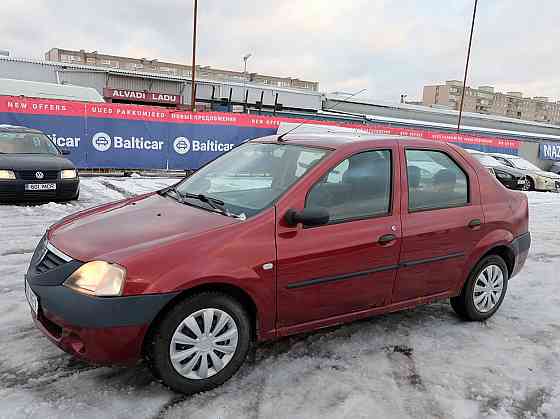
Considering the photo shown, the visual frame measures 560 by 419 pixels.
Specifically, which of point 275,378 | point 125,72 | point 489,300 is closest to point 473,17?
point 125,72

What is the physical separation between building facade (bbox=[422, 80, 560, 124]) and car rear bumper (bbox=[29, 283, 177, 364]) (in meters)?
87.7

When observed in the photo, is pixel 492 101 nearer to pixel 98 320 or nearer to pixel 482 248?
pixel 482 248

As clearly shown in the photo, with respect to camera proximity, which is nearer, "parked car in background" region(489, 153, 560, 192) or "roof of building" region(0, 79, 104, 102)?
"roof of building" region(0, 79, 104, 102)

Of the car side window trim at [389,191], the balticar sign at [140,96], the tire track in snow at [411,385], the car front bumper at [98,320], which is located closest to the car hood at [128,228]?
the car front bumper at [98,320]

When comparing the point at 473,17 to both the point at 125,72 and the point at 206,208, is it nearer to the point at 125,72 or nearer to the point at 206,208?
the point at 125,72

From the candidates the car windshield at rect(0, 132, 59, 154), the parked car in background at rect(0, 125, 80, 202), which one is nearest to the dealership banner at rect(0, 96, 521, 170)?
the car windshield at rect(0, 132, 59, 154)

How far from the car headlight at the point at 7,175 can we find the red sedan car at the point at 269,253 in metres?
5.31

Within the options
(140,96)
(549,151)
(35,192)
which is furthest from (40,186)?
(140,96)

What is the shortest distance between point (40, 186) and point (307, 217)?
6.76 m

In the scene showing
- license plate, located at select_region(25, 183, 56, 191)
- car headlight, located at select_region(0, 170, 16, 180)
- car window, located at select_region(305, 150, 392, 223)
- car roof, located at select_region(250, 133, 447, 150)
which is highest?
car roof, located at select_region(250, 133, 447, 150)

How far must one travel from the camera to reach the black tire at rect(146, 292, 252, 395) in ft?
9.12

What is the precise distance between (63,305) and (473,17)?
32359 millimetres

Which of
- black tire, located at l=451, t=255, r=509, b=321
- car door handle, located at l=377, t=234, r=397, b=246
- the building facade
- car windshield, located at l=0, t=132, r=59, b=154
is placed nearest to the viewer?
car door handle, located at l=377, t=234, r=397, b=246

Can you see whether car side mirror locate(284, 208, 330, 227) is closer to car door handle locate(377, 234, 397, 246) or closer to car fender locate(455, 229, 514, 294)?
car door handle locate(377, 234, 397, 246)
